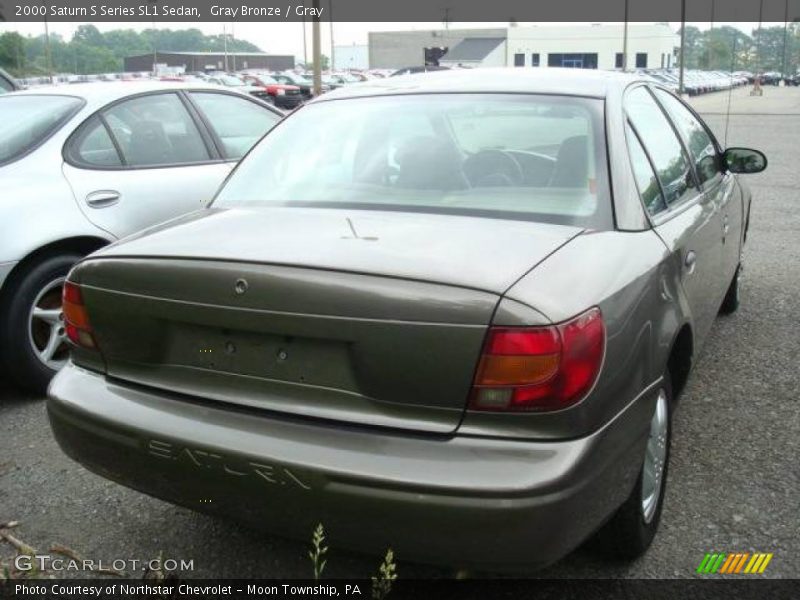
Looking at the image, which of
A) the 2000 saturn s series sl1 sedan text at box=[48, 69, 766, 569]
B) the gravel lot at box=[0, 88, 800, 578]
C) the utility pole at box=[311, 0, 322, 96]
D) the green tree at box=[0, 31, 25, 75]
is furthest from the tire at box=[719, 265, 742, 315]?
the green tree at box=[0, 31, 25, 75]

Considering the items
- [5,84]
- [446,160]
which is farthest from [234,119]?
[5,84]

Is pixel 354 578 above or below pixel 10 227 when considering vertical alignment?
below

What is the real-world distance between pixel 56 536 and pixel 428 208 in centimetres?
172

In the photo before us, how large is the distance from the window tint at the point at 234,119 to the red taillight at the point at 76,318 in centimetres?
273

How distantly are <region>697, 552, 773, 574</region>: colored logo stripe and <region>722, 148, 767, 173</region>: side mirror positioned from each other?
235 cm

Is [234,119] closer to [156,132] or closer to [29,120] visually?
[156,132]

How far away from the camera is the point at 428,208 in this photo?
8.91 ft

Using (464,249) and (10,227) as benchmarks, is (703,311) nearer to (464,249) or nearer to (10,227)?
(464,249)

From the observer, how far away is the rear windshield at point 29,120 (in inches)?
172

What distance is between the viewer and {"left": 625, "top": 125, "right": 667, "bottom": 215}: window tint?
2821 mm

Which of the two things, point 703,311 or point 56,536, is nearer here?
point 56,536

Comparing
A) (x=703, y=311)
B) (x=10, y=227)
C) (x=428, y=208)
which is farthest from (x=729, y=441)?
(x=10, y=227)

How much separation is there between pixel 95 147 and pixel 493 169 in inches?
103

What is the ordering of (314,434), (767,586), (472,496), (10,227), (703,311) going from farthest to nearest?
(10,227), (703,311), (767,586), (314,434), (472,496)
